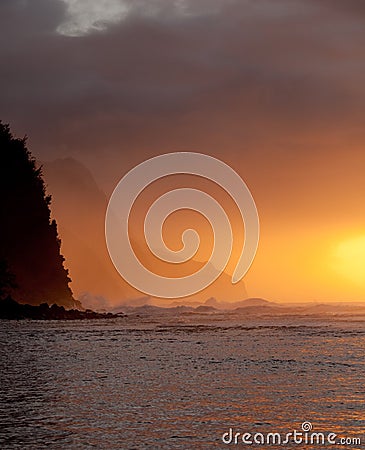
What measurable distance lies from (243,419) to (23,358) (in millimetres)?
20217

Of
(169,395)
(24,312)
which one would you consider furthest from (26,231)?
(169,395)

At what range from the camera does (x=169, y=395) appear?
22.4 m

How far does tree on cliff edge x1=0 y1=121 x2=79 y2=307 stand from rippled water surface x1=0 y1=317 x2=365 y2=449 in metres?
74.4

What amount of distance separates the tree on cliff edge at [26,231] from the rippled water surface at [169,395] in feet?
244

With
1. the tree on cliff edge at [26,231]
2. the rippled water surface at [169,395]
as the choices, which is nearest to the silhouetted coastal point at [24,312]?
the tree on cliff edge at [26,231]

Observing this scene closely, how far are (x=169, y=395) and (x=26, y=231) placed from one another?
98.4m

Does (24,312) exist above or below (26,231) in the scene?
below

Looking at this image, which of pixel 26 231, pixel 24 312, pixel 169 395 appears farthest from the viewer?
pixel 26 231

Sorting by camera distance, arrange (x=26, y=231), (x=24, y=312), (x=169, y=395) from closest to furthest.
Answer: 1. (x=169, y=395)
2. (x=24, y=312)
3. (x=26, y=231)

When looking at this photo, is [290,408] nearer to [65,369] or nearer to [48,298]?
[65,369]

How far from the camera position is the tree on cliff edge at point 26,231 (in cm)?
11288

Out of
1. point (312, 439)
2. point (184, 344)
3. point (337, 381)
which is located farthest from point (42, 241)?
point (312, 439)

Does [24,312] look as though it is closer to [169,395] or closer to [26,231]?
[26,231]

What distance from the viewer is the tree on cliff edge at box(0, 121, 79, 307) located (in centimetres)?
11288
